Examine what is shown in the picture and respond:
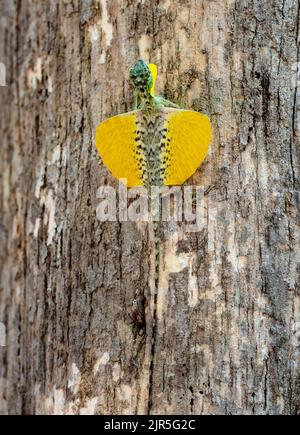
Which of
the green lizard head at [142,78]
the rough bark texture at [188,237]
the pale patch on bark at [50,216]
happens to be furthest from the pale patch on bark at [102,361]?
the green lizard head at [142,78]

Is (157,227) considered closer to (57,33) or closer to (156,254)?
(156,254)

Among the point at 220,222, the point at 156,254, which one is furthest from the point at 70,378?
the point at 220,222

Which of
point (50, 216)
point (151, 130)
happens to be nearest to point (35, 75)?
point (50, 216)

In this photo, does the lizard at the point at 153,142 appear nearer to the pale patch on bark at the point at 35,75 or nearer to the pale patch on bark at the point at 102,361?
the pale patch on bark at the point at 102,361

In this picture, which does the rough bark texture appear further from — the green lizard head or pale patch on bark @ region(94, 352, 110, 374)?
the green lizard head

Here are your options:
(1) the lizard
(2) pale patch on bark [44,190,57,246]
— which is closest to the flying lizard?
(1) the lizard

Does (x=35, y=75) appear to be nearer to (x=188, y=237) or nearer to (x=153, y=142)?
(x=153, y=142)
